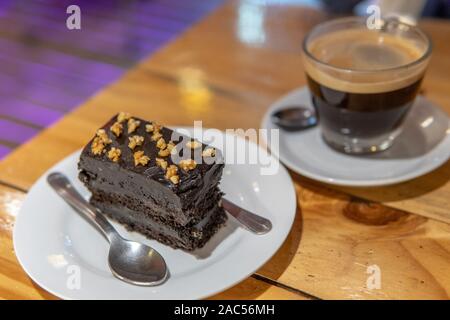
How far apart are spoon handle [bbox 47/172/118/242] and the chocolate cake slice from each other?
32mm

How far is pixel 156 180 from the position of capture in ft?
3.01

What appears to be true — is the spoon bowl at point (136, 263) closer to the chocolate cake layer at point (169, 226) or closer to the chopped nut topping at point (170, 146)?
the chocolate cake layer at point (169, 226)

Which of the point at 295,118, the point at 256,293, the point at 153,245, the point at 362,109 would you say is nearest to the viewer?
the point at 256,293

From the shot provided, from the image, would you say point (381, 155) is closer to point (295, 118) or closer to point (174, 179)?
point (295, 118)

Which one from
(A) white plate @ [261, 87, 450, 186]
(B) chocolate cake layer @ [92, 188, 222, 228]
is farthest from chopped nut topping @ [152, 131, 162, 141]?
(A) white plate @ [261, 87, 450, 186]

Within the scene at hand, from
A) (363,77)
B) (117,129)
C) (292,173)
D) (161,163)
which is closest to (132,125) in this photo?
(117,129)

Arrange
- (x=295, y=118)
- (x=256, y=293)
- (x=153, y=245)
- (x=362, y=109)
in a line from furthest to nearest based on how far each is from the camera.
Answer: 1. (x=295, y=118)
2. (x=362, y=109)
3. (x=153, y=245)
4. (x=256, y=293)

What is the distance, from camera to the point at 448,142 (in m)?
1.16

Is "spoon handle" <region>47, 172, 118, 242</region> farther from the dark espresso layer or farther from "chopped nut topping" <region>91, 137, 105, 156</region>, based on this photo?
the dark espresso layer

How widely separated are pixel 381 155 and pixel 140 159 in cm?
55

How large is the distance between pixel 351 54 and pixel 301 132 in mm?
211

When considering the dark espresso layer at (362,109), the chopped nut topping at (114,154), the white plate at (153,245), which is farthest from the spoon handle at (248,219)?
the dark espresso layer at (362,109)

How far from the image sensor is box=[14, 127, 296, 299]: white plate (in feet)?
2.81
